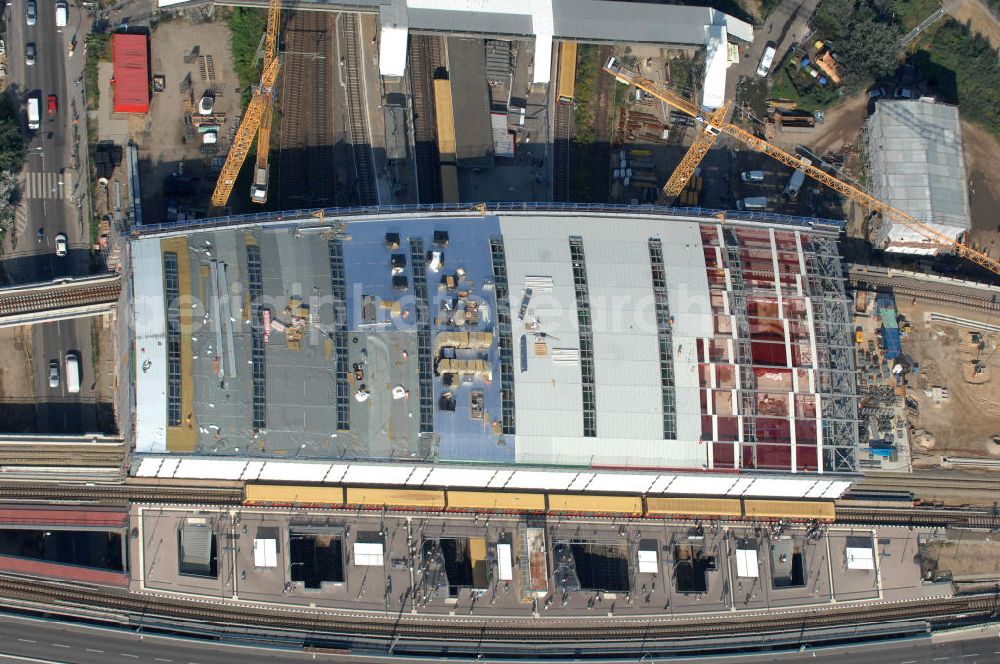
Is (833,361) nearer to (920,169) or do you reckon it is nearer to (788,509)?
(788,509)

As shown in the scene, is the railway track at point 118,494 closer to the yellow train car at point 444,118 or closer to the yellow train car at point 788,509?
the yellow train car at point 444,118

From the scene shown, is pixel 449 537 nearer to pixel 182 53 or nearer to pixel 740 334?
pixel 740 334

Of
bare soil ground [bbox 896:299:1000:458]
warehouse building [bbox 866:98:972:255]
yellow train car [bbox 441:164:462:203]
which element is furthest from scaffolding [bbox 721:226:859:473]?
yellow train car [bbox 441:164:462:203]

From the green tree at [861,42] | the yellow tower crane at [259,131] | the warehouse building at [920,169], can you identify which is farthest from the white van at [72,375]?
the green tree at [861,42]

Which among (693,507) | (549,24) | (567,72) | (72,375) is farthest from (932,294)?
(72,375)

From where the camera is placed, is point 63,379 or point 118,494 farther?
point 63,379

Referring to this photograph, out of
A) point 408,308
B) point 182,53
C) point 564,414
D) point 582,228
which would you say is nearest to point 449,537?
point 564,414
